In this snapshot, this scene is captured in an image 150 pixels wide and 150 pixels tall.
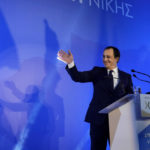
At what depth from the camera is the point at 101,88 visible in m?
2.28

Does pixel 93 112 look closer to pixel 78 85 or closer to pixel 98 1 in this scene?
pixel 78 85

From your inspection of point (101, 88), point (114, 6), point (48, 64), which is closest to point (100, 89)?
point (101, 88)

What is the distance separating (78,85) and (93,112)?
3.55ft

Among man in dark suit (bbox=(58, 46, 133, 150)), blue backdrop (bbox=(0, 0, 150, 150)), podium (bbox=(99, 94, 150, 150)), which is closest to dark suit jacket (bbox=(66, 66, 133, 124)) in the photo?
man in dark suit (bbox=(58, 46, 133, 150))

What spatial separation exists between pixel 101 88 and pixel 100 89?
12mm

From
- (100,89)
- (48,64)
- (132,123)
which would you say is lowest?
(132,123)

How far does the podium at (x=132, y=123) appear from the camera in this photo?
61.8 inches

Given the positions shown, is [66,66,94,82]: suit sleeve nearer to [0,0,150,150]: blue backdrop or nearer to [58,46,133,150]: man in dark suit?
[58,46,133,150]: man in dark suit

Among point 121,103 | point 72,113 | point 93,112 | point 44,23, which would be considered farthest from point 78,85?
point 121,103

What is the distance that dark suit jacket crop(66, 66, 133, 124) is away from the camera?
218 cm

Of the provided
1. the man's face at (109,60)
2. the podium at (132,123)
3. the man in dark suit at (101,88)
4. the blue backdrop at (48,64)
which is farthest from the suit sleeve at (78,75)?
the blue backdrop at (48,64)

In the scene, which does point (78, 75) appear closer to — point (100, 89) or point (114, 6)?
point (100, 89)

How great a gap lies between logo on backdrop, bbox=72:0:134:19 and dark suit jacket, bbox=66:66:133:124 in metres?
1.44

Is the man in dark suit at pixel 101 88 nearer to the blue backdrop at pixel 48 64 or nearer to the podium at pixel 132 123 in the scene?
the podium at pixel 132 123
